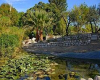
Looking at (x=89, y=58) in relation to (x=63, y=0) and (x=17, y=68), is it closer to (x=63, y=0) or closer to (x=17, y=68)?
(x=17, y=68)

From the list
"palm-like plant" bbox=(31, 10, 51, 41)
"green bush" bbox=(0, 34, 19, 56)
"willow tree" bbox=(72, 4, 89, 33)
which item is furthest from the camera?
"willow tree" bbox=(72, 4, 89, 33)

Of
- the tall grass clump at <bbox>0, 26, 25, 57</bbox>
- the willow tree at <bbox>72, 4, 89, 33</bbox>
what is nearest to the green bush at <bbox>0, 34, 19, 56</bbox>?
the tall grass clump at <bbox>0, 26, 25, 57</bbox>

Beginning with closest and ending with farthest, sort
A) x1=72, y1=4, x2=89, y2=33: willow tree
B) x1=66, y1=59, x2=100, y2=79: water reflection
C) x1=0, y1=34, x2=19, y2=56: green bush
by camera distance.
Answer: x1=66, y1=59, x2=100, y2=79: water reflection, x1=0, y1=34, x2=19, y2=56: green bush, x1=72, y1=4, x2=89, y2=33: willow tree

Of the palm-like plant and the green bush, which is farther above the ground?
the palm-like plant

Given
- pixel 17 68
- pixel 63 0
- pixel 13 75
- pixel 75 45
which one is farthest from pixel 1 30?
pixel 63 0

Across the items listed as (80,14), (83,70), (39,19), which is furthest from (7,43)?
(80,14)

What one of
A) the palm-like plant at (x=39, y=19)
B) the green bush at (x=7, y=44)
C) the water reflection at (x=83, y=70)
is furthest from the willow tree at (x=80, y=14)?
the water reflection at (x=83, y=70)

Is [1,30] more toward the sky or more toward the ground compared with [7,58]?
more toward the sky

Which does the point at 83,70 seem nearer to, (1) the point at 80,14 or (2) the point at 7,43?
(2) the point at 7,43

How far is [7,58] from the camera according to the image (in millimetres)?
16719

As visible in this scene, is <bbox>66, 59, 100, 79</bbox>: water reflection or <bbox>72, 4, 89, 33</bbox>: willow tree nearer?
<bbox>66, 59, 100, 79</bbox>: water reflection

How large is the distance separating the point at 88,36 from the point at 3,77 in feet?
66.9

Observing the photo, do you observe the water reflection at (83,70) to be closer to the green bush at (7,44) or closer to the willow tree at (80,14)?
the green bush at (7,44)

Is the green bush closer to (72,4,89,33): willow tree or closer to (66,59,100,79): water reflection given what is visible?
(66,59,100,79): water reflection
